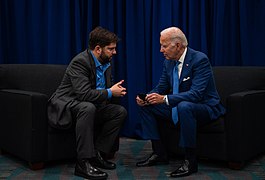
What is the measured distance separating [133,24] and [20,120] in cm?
173

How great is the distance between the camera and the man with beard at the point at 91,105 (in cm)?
258

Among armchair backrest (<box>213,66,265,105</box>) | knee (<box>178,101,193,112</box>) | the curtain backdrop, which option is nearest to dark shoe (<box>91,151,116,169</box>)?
knee (<box>178,101,193,112</box>)

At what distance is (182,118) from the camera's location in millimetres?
2619

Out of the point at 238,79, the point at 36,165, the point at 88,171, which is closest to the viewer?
the point at 88,171

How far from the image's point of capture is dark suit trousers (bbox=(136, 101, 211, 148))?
8.55 feet

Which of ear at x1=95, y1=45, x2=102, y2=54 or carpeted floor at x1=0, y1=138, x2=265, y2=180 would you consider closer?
carpeted floor at x1=0, y1=138, x2=265, y2=180

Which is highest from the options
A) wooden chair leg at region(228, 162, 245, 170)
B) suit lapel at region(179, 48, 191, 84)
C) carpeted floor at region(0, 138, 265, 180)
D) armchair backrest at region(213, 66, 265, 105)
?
suit lapel at region(179, 48, 191, 84)

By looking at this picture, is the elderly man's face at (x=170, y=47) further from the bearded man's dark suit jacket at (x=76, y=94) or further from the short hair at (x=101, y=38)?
the bearded man's dark suit jacket at (x=76, y=94)

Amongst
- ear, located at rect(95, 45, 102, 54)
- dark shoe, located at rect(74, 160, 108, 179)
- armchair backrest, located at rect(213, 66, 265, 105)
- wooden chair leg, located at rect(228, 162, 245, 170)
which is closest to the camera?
dark shoe, located at rect(74, 160, 108, 179)

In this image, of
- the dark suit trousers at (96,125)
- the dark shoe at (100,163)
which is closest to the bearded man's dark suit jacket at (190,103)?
the dark suit trousers at (96,125)

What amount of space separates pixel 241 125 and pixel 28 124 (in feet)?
4.85

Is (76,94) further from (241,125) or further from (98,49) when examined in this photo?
(241,125)

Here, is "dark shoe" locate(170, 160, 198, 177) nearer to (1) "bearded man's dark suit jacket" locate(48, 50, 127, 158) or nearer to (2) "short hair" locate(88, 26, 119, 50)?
(1) "bearded man's dark suit jacket" locate(48, 50, 127, 158)

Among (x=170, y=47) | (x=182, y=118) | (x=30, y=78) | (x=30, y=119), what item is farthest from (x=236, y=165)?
(x=30, y=78)
